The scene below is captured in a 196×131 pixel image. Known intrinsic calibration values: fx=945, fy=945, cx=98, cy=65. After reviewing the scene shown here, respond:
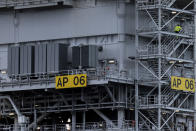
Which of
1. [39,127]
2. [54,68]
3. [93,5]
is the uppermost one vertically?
[93,5]

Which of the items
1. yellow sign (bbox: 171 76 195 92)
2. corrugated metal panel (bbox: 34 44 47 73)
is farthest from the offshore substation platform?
corrugated metal panel (bbox: 34 44 47 73)

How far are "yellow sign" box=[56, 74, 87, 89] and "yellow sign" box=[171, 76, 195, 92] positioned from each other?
9.00m

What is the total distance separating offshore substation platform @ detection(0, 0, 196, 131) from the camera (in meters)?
92.9

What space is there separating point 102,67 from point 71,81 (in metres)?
4.20

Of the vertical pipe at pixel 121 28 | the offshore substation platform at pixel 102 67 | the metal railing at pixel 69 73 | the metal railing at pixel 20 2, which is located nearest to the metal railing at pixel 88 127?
the offshore substation platform at pixel 102 67

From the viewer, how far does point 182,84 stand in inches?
3716

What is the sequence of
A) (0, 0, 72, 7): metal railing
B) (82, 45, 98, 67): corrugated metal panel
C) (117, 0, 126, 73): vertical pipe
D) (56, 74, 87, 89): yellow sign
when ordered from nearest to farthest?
(56, 74, 87, 89): yellow sign → (82, 45, 98, 67): corrugated metal panel → (117, 0, 126, 73): vertical pipe → (0, 0, 72, 7): metal railing

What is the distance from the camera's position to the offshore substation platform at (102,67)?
305 feet

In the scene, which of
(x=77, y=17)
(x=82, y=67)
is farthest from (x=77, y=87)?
(x=77, y=17)

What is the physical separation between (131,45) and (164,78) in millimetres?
4748

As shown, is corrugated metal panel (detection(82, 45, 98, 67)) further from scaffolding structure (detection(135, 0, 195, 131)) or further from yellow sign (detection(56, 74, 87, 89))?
scaffolding structure (detection(135, 0, 195, 131))

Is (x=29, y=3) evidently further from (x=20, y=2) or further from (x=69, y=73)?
(x=69, y=73)

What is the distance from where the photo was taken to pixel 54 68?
94312 millimetres

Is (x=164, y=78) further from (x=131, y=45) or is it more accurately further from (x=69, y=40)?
(x=69, y=40)
